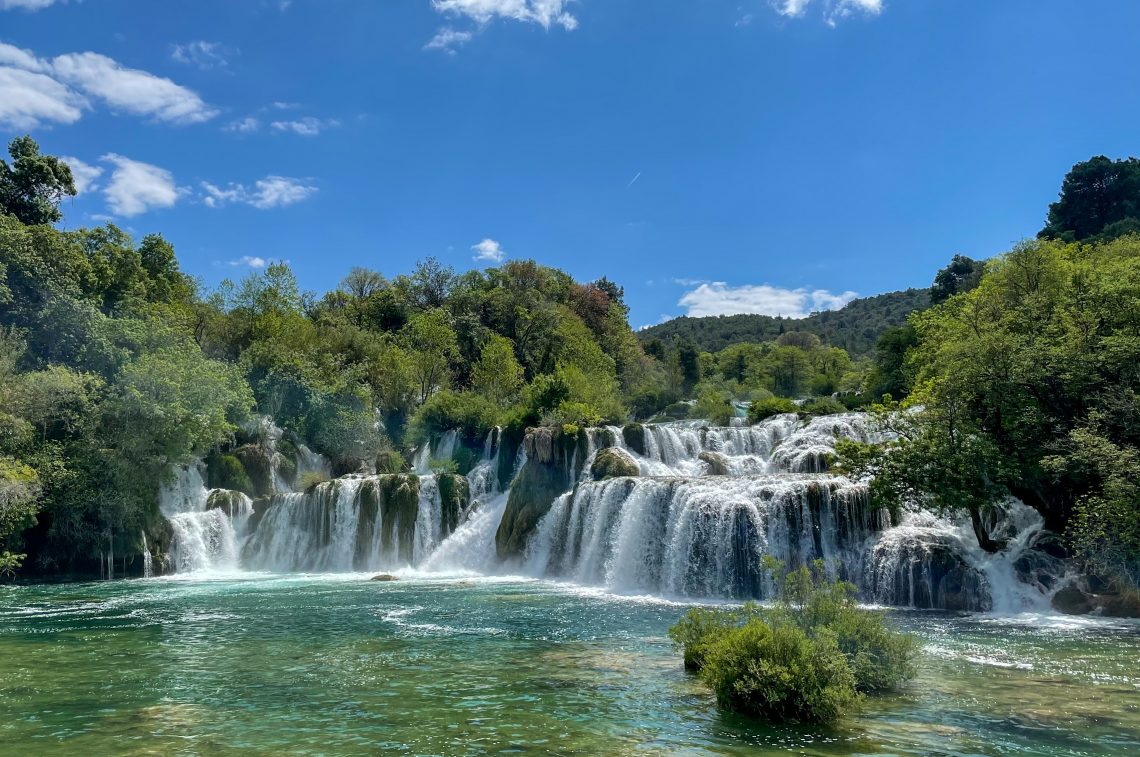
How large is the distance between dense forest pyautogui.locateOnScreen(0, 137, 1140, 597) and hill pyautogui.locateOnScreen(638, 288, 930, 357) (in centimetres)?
4949

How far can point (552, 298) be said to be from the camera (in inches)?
2798

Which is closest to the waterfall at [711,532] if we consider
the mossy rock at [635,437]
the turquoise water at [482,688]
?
the turquoise water at [482,688]

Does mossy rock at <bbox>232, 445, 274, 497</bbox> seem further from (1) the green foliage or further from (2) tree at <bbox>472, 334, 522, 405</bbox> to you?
(1) the green foliage

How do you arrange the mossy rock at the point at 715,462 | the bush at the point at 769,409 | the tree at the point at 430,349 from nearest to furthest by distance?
the mossy rock at the point at 715,462 < the bush at the point at 769,409 < the tree at the point at 430,349

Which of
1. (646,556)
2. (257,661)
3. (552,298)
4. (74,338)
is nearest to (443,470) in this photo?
(646,556)

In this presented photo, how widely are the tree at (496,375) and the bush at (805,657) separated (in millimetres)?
41105

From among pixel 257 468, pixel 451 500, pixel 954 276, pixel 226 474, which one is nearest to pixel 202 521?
pixel 226 474

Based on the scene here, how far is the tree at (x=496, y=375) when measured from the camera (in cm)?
5219

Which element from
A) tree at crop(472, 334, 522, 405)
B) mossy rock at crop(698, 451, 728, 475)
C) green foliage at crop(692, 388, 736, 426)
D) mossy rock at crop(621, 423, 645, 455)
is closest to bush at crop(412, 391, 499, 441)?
tree at crop(472, 334, 522, 405)

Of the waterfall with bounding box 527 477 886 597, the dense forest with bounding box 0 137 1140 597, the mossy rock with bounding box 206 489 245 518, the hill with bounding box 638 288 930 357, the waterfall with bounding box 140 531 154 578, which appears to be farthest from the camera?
the hill with bounding box 638 288 930 357

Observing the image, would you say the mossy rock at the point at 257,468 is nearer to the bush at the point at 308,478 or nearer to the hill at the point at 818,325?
the bush at the point at 308,478

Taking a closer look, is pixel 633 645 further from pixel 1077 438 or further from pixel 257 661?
pixel 1077 438

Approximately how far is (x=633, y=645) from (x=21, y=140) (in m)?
45.8

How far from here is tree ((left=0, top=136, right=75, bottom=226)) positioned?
40500 millimetres
